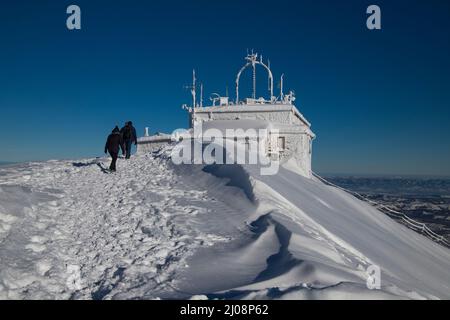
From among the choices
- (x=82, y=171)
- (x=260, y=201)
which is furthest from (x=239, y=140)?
(x=260, y=201)

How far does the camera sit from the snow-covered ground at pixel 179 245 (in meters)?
4.99

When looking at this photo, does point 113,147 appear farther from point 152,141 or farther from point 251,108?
point 251,108

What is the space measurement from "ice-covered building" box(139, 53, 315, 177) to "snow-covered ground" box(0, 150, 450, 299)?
11.1 meters

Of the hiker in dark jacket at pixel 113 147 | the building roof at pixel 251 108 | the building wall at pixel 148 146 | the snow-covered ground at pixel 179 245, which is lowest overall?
the snow-covered ground at pixel 179 245

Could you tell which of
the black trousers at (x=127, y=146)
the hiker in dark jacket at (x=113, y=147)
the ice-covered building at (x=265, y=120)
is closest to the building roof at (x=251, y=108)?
the ice-covered building at (x=265, y=120)

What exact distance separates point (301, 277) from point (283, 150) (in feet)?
65.4

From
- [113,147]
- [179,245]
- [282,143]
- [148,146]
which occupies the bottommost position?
[179,245]

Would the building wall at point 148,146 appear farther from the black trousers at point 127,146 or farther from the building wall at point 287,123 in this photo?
the black trousers at point 127,146

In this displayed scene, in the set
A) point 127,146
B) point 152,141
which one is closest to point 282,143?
point 152,141

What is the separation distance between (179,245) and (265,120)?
1996 cm

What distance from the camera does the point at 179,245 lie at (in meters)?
6.71

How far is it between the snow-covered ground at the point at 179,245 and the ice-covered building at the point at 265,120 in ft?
36.4

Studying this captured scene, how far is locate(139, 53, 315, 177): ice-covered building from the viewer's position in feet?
79.4
